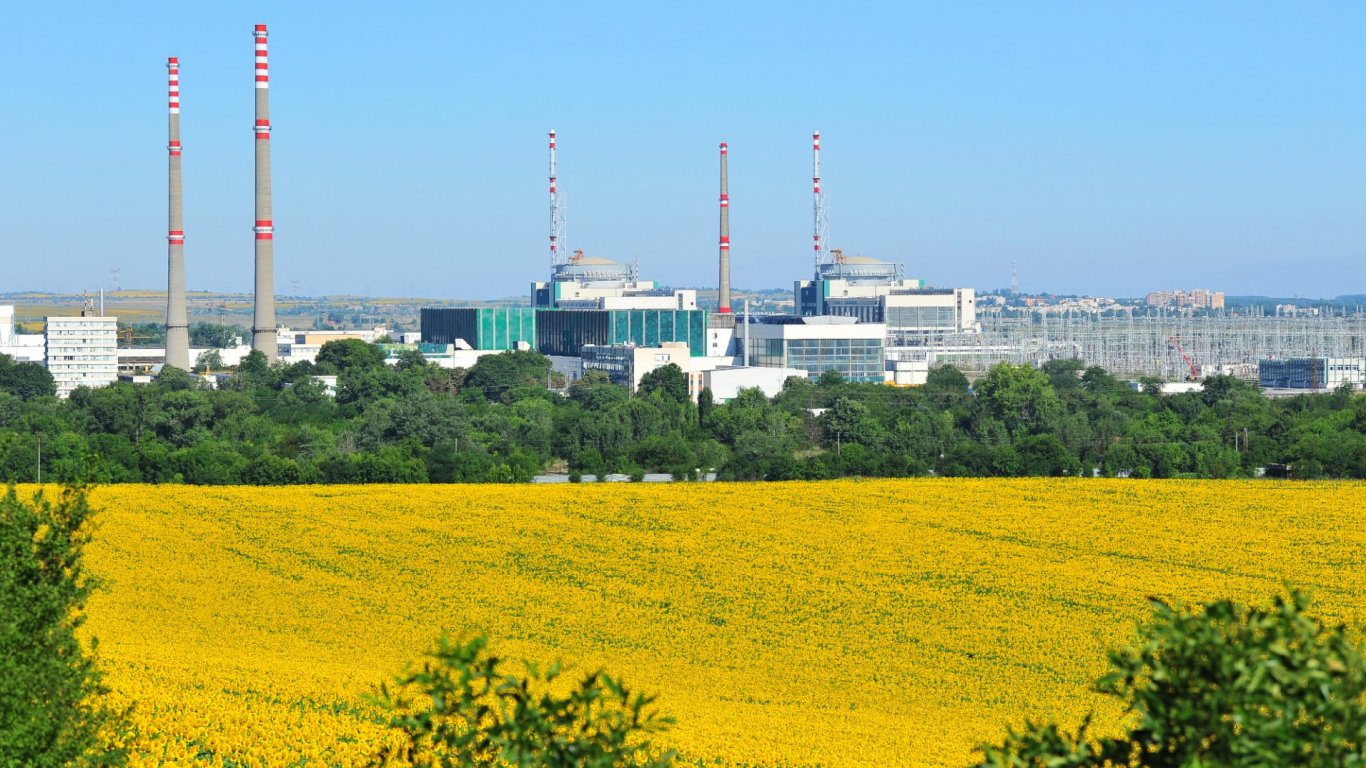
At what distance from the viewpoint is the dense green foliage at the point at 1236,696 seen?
6.03 meters

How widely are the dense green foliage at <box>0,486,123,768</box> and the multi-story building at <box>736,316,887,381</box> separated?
103113 mm

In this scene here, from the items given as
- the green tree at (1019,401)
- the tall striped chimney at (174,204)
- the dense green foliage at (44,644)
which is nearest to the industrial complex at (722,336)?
the tall striped chimney at (174,204)

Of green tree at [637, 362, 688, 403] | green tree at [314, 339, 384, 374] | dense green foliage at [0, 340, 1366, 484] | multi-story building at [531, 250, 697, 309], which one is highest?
multi-story building at [531, 250, 697, 309]

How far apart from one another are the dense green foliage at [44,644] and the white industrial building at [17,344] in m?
108

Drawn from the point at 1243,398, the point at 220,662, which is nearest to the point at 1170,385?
the point at 1243,398

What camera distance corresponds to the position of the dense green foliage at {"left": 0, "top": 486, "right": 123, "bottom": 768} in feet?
36.3

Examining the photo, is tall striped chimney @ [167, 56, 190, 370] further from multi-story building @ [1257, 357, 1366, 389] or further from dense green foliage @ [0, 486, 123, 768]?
dense green foliage @ [0, 486, 123, 768]

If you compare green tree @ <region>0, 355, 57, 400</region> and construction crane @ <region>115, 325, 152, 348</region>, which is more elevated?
construction crane @ <region>115, 325, 152, 348</region>

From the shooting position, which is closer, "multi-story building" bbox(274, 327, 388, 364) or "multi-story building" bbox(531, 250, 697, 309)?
"multi-story building" bbox(274, 327, 388, 364)

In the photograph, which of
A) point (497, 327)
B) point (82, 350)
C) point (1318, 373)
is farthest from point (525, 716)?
point (497, 327)

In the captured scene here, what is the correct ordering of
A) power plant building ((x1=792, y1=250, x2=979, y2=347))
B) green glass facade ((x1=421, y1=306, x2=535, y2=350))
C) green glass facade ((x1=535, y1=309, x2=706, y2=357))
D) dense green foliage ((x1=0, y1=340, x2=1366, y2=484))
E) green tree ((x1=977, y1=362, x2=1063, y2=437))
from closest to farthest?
dense green foliage ((x1=0, y1=340, x2=1366, y2=484)) → green tree ((x1=977, y1=362, x2=1063, y2=437)) → green glass facade ((x1=535, y1=309, x2=706, y2=357)) → green glass facade ((x1=421, y1=306, x2=535, y2=350)) → power plant building ((x1=792, y1=250, x2=979, y2=347))

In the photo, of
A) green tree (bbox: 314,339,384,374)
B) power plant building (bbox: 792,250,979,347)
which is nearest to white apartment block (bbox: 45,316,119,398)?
green tree (bbox: 314,339,384,374)

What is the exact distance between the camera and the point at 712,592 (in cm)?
2922

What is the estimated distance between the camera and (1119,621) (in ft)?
86.9
